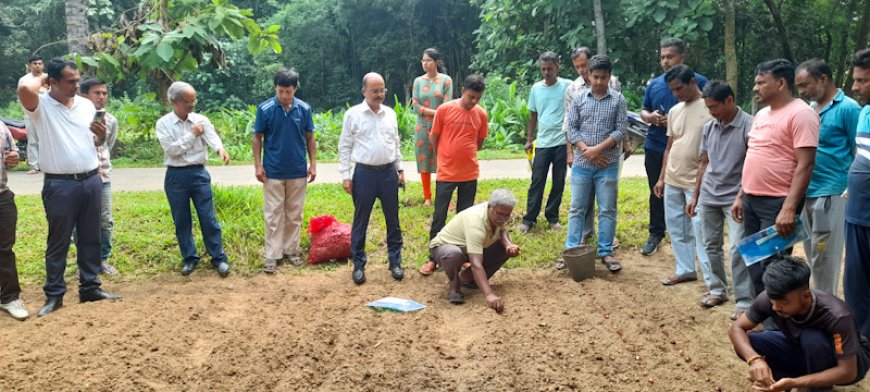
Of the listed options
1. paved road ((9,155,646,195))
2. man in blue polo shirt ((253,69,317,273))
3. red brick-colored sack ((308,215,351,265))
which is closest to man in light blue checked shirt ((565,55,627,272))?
red brick-colored sack ((308,215,351,265))

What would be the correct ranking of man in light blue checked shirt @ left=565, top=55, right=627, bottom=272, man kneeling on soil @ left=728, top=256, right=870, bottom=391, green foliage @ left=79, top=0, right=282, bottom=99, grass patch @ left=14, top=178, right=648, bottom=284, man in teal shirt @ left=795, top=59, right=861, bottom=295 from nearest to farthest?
man kneeling on soil @ left=728, top=256, right=870, bottom=391
man in teal shirt @ left=795, top=59, right=861, bottom=295
man in light blue checked shirt @ left=565, top=55, right=627, bottom=272
grass patch @ left=14, top=178, right=648, bottom=284
green foliage @ left=79, top=0, right=282, bottom=99

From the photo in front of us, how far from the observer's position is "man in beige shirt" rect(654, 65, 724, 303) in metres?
4.90

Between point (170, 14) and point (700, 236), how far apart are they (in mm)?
8183

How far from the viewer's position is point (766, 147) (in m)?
4.02

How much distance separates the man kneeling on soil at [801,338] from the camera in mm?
3055

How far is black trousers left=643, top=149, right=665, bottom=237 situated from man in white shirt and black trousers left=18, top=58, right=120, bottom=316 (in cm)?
453

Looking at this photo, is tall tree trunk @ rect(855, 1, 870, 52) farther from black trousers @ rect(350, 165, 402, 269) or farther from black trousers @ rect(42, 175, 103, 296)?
black trousers @ rect(42, 175, 103, 296)

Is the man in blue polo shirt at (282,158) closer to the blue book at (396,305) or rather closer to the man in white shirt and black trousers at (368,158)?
the man in white shirt and black trousers at (368,158)

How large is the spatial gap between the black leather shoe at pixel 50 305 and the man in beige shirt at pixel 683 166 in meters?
4.80

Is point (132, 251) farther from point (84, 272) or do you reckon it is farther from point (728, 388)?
point (728, 388)

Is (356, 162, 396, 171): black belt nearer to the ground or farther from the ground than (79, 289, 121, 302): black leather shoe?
farther from the ground

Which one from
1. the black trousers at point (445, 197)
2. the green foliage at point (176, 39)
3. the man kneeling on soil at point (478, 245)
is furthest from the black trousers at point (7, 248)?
the green foliage at point (176, 39)

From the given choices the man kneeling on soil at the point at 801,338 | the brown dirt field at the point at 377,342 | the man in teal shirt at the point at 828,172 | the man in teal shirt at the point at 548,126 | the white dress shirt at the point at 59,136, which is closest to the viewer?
the man kneeling on soil at the point at 801,338

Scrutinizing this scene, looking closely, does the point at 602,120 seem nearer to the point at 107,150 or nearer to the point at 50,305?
the point at 107,150
